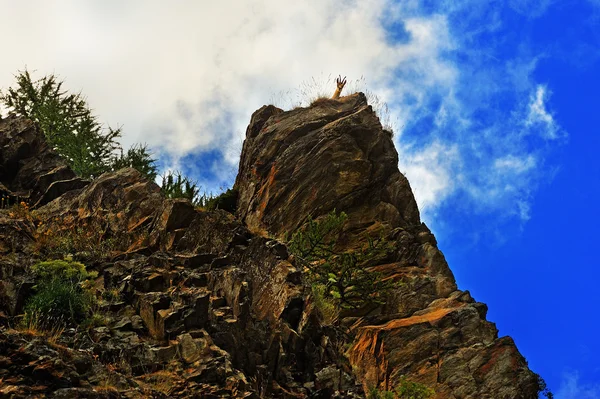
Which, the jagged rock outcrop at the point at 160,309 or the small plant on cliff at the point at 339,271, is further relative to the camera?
the small plant on cliff at the point at 339,271

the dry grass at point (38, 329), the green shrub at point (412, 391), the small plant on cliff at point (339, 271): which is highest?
the small plant on cliff at point (339, 271)

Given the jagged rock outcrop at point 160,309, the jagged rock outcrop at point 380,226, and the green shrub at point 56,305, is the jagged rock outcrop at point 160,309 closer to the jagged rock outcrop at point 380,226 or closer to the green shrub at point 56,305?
the green shrub at point 56,305

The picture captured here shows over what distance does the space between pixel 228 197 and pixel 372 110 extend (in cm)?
889

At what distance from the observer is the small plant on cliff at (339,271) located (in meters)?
20.4

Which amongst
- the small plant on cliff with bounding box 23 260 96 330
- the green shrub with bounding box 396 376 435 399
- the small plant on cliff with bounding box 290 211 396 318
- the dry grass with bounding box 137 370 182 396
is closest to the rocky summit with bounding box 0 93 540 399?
the dry grass with bounding box 137 370 182 396

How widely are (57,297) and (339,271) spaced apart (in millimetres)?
12201

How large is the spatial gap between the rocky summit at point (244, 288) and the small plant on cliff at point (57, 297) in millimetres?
199

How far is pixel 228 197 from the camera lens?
27.8m

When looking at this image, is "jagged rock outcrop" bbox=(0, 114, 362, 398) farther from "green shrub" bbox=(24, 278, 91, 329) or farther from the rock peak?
the rock peak

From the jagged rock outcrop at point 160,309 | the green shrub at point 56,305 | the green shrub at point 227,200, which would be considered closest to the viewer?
the jagged rock outcrop at point 160,309

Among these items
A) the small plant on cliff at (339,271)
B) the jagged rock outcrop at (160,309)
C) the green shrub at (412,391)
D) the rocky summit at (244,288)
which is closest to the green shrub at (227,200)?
the rocky summit at (244,288)

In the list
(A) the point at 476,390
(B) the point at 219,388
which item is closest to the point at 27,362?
(B) the point at 219,388

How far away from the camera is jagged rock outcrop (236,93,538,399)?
17109 millimetres

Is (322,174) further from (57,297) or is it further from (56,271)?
(57,297)
